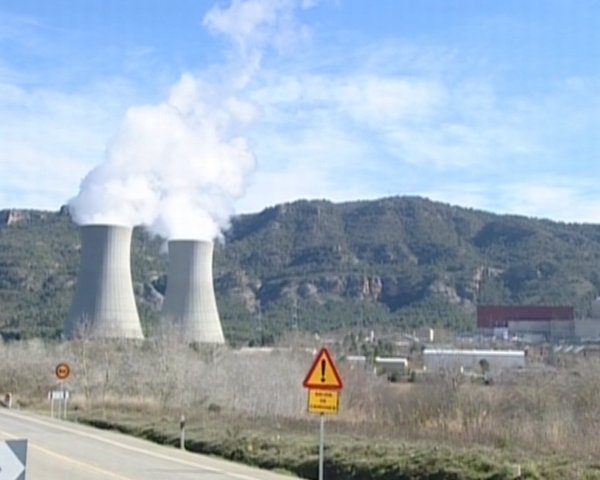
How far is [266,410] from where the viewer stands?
38656mm

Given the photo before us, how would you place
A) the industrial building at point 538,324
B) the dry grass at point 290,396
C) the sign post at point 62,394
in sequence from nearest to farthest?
the dry grass at point 290,396 → the sign post at point 62,394 → the industrial building at point 538,324

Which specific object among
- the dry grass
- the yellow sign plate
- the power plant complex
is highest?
the power plant complex

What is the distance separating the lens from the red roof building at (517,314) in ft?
331

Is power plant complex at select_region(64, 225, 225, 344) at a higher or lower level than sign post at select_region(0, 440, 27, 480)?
higher

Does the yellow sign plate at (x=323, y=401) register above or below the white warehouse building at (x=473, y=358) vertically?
below

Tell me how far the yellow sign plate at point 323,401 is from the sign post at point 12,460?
8.01 m

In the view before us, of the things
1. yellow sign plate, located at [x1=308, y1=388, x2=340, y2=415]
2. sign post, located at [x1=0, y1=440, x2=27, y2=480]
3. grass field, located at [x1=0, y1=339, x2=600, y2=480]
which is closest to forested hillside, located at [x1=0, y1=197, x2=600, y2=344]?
grass field, located at [x1=0, y1=339, x2=600, y2=480]

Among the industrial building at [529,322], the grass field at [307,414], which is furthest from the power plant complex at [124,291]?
the industrial building at [529,322]

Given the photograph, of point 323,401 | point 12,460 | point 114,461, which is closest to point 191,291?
point 114,461

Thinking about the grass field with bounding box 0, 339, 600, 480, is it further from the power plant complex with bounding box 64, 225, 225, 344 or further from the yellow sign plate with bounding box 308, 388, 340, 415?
the yellow sign plate with bounding box 308, 388, 340, 415

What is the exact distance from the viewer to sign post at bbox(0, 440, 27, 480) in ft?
16.7

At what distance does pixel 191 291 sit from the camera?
49.6 meters

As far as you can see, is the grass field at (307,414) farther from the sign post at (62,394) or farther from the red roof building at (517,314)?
the red roof building at (517,314)

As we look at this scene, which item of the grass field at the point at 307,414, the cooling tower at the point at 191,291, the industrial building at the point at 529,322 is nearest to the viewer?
the grass field at the point at 307,414
